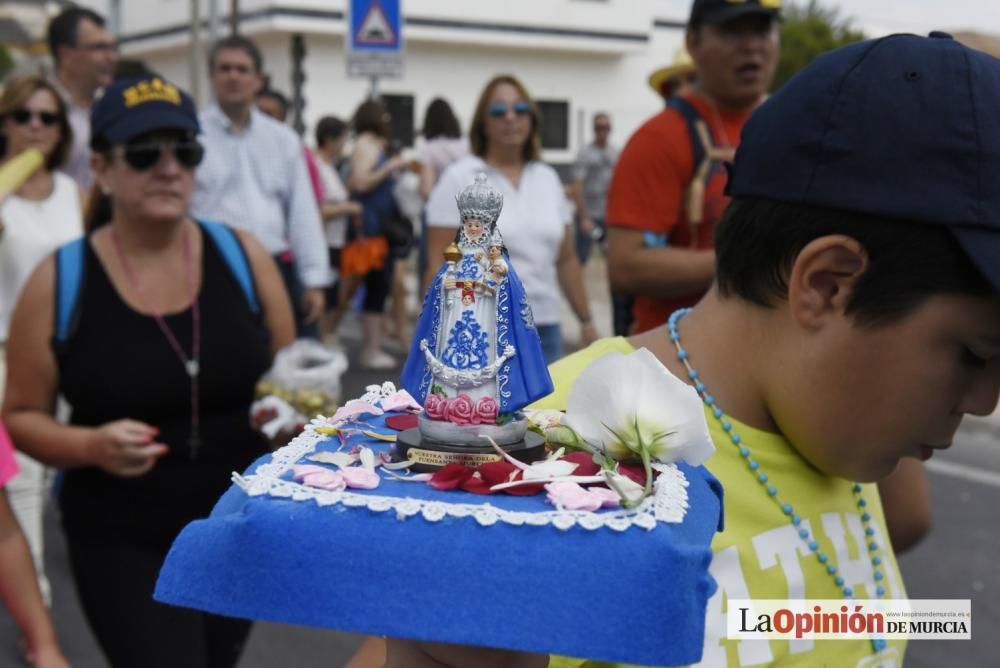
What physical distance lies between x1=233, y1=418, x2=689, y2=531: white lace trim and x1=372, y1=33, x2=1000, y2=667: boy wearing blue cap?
17 centimetres

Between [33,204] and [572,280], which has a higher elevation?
[33,204]

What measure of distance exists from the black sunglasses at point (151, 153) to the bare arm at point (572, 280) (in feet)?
9.70

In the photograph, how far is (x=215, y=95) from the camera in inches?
254

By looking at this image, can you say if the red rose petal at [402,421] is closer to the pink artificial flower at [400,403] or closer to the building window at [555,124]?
the pink artificial flower at [400,403]

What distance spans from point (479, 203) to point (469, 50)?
98.5ft

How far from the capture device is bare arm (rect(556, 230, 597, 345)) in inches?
250

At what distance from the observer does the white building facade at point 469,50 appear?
28547mm

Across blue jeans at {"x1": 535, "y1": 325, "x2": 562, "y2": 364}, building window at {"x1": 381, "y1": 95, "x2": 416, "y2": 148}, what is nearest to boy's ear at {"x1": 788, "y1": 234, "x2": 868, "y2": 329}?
blue jeans at {"x1": 535, "y1": 325, "x2": 562, "y2": 364}

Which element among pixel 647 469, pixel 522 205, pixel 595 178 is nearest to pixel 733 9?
pixel 522 205

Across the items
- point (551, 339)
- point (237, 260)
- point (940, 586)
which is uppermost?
point (237, 260)

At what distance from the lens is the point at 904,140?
139 cm

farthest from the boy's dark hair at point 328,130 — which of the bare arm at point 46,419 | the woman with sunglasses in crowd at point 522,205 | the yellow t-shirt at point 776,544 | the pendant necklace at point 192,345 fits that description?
the yellow t-shirt at point 776,544

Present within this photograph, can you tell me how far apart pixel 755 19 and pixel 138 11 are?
32644 millimetres

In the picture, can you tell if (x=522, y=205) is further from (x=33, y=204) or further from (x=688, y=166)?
(x=33, y=204)
